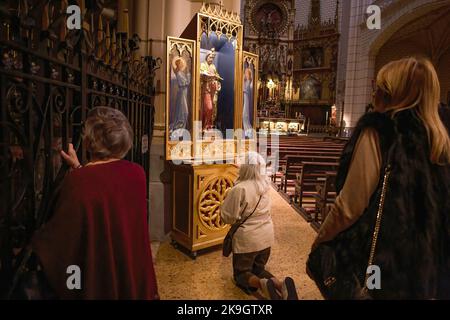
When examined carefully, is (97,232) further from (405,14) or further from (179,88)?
(405,14)

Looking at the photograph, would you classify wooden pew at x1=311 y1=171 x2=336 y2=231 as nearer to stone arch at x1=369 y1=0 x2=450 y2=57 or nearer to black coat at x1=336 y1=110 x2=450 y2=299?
black coat at x1=336 y1=110 x2=450 y2=299

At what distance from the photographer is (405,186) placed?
140 centimetres

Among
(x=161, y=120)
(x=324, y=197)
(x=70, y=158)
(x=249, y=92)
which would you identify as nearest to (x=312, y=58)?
(x=249, y=92)

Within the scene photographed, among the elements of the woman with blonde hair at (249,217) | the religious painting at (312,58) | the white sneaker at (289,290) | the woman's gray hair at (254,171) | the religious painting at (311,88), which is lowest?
the white sneaker at (289,290)

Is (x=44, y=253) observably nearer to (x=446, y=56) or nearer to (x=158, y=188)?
(x=158, y=188)

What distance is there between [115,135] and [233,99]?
3.02 m

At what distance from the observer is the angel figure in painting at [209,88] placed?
404 cm

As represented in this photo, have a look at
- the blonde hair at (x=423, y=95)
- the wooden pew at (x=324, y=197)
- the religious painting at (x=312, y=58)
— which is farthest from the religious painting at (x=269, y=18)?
the blonde hair at (x=423, y=95)

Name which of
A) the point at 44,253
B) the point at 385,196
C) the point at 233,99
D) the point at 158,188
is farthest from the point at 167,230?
the point at 385,196

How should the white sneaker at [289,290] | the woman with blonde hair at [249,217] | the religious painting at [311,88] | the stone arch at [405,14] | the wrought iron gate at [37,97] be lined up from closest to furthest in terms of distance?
the wrought iron gate at [37,97]
the white sneaker at [289,290]
the woman with blonde hair at [249,217]
the stone arch at [405,14]
the religious painting at [311,88]

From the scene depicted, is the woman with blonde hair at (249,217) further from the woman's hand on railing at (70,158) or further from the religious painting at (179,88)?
the woman's hand on railing at (70,158)

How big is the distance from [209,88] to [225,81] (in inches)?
12.7

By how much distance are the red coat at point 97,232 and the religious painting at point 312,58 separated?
2297cm

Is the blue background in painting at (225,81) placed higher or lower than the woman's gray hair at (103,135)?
higher
